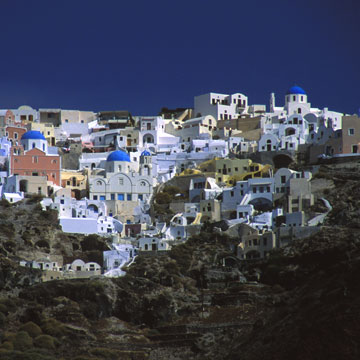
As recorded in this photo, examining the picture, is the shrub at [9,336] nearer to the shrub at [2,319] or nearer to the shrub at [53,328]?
the shrub at [2,319]

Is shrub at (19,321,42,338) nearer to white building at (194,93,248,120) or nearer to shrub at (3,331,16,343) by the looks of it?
shrub at (3,331,16,343)

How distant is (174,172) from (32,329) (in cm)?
3378

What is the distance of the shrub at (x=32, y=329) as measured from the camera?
228 feet

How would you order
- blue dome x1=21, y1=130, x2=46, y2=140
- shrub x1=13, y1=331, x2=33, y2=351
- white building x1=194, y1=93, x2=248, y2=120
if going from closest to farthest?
shrub x1=13, y1=331, x2=33, y2=351
blue dome x1=21, y1=130, x2=46, y2=140
white building x1=194, y1=93, x2=248, y2=120

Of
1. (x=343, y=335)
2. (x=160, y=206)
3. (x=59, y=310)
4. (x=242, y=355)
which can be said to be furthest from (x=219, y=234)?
(x=343, y=335)

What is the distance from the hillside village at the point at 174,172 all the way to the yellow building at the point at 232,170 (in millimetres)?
99

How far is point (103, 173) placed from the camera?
98188 millimetres

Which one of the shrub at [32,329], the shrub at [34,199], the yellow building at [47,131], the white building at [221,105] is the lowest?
the shrub at [32,329]

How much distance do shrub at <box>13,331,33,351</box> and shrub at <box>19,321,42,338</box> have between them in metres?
→ 0.43

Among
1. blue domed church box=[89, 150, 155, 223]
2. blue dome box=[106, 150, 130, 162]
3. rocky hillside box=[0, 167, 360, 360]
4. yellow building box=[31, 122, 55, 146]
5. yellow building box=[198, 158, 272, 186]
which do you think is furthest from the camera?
yellow building box=[31, 122, 55, 146]

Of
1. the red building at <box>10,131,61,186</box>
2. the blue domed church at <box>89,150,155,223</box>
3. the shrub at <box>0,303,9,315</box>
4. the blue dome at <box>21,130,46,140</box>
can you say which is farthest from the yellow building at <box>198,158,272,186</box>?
the shrub at <box>0,303,9,315</box>

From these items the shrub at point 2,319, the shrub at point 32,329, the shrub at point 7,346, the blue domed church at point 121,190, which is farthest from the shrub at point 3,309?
the blue domed church at point 121,190

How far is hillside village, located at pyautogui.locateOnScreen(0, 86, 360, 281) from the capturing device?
83312 mm

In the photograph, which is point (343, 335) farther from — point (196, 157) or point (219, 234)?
point (196, 157)
